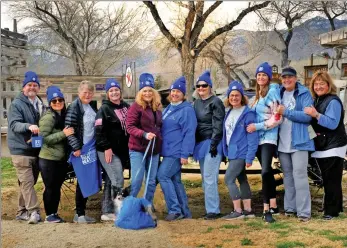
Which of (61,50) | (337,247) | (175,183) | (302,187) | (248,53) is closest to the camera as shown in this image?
(337,247)

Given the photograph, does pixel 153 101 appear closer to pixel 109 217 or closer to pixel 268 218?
pixel 109 217

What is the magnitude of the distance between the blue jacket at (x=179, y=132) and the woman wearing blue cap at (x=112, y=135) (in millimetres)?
500

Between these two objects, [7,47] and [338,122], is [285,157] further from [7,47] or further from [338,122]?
[7,47]

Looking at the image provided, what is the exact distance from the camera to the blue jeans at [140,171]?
234 inches

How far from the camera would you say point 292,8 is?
95.1 feet

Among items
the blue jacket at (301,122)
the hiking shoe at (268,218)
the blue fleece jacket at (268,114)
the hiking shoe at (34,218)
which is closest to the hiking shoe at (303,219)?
the hiking shoe at (268,218)

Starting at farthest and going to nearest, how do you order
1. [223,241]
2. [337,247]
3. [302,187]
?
[302,187] < [223,241] < [337,247]

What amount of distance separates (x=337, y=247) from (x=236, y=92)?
2.21 metres

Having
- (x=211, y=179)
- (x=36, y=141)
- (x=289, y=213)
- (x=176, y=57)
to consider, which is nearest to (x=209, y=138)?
(x=211, y=179)

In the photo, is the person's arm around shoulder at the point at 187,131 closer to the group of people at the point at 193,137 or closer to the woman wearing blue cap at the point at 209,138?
the group of people at the point at 193,137

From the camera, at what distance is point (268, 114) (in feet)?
19.3

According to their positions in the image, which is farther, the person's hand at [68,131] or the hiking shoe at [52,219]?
the hiking shoe at [52,219]

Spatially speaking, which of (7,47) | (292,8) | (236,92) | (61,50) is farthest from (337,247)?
(61,50)

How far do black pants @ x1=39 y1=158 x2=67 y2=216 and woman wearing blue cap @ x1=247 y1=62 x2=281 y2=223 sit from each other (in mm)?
2317
